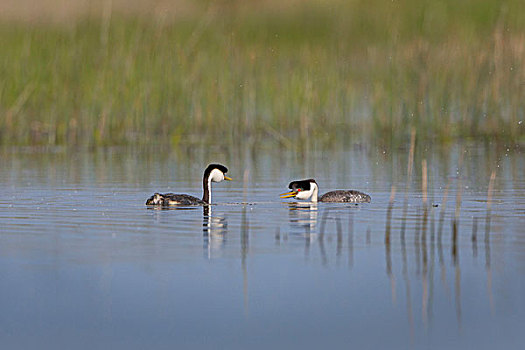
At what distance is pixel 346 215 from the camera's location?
13172 mm

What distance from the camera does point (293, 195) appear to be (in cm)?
1510

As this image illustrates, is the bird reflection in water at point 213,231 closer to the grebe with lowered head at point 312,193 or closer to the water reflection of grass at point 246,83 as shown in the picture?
the grebe with lowered head at point 312,193

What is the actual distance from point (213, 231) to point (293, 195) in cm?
342

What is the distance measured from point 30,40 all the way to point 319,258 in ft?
41.1

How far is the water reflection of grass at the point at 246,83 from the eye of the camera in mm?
21500

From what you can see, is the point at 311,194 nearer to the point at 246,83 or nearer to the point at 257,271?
the point at 257,271

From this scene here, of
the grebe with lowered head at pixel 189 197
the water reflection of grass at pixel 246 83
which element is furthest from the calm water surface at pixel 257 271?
the water reflection of grass at pixel 246 83

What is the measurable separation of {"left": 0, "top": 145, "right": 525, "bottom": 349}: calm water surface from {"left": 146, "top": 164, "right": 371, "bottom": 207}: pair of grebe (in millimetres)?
174

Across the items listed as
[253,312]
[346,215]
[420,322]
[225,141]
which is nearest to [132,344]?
[253,312]

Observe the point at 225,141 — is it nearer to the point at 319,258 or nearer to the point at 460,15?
the point at 460,15

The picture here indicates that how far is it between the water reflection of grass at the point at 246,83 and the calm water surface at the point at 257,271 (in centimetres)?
552

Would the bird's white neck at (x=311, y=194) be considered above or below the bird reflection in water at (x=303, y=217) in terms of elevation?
above

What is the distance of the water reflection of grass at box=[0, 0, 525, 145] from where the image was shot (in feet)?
70.5

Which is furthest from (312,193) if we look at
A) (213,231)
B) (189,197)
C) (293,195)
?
(213,231)
